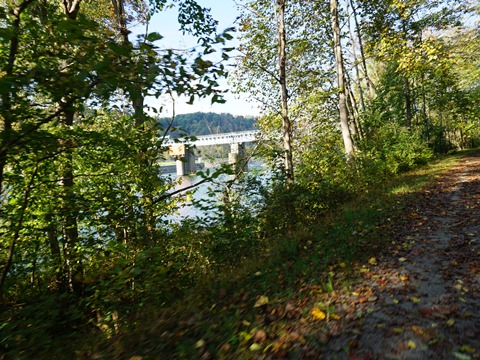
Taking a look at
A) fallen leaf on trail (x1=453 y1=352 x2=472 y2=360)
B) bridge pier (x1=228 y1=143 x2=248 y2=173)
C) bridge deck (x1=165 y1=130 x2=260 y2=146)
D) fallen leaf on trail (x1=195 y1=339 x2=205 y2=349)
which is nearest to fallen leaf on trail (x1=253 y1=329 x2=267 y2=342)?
fallen leaf on trail (x1=195 y1=339 x2=205 y2=349)

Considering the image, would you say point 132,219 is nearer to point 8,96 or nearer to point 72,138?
point 72,138

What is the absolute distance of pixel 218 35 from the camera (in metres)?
3.03

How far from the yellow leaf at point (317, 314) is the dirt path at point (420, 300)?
0.82 ft

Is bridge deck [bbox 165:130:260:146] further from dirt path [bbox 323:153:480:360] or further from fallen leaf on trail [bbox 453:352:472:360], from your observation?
fallen leaf on trail [bbox 453:352:472:360]

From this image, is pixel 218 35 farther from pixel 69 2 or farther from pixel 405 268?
pixel 69 2

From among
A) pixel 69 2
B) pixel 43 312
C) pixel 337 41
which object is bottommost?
pixel 43 312

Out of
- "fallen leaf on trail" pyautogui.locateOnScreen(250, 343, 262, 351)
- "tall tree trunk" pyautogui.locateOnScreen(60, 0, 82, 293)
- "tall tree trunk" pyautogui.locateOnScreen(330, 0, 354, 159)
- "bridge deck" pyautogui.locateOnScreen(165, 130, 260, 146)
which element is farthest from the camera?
"bridge deck" pyautogui.locateOnScreen(165, 130, 260, 146)

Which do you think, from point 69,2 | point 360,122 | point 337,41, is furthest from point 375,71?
point 69,2

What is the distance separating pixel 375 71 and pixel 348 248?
3361 cm

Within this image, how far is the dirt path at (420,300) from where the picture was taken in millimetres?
2699

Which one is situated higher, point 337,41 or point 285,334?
point 337,41

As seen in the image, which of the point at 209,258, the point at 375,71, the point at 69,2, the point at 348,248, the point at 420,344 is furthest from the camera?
the point at 375,71

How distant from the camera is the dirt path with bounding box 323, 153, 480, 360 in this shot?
2699mm

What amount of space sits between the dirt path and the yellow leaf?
0.25 m
